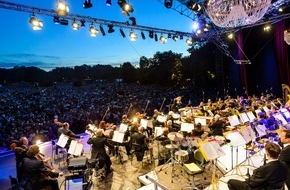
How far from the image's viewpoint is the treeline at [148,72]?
2308cm

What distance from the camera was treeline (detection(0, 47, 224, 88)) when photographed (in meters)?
23.1

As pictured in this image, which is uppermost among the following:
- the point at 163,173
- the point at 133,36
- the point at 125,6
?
the point at 133,36

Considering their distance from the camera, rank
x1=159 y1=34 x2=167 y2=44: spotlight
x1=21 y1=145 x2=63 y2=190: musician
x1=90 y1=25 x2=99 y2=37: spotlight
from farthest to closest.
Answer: x1=159 y1=34 x2=167 y2=44: spotlight
x1=90 y1=25 x2=99 y2=37: spotlight
x1=21 y1=145 x2=63 y2=190: musician

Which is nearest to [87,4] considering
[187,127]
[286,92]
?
[187,127]

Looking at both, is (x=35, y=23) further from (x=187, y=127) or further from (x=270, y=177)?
(x=270, y=177)

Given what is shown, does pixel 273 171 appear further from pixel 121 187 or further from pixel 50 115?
pixel 50 115

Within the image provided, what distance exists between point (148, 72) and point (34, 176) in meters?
27.0

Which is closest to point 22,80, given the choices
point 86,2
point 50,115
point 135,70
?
point 135,70

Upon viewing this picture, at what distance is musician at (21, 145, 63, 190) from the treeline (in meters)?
19.0

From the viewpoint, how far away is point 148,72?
104ft

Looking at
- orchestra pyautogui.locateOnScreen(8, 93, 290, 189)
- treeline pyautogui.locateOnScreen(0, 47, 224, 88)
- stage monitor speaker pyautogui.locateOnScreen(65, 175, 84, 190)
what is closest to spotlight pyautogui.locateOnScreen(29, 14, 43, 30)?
orchestra pyautogui.locateOnScreen(8, 93, 290, 189)

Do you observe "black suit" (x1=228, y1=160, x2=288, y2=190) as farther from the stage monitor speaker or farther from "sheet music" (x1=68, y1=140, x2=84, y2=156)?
"sheet music" (x1=68, y1=140, x2=84, y2=156)

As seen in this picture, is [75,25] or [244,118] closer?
[244,118]

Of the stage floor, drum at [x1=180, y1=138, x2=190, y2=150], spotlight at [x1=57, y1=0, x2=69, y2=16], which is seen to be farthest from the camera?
spotlight at [x1=57, y1=0, x2=69, y2=16]
